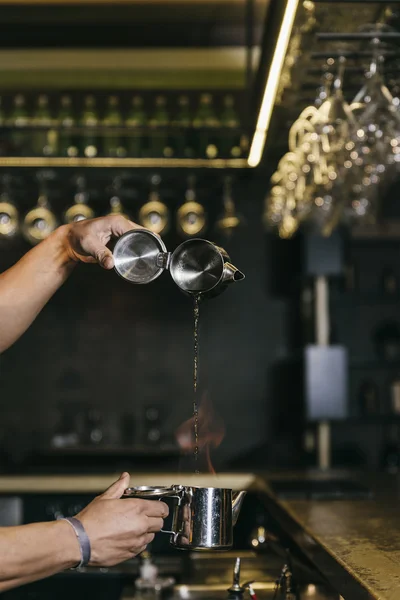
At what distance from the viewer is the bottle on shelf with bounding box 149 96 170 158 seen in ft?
10.6

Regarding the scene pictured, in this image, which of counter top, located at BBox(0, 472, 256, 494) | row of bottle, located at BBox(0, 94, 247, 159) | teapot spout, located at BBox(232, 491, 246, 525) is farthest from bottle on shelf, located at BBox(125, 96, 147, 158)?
teapot spout, located at BBox(232, 491, 246, 525)

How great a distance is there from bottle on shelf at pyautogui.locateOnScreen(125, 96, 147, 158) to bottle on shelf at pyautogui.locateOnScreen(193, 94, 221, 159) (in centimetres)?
24

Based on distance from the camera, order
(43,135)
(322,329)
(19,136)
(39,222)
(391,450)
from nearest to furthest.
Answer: (39,222) → (19,136) → (43,135) → (322,329) → (391,450)

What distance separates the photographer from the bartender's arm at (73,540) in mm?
1096

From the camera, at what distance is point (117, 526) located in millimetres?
1115

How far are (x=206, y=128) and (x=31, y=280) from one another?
5.80 ft

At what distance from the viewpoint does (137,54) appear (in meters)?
4.54

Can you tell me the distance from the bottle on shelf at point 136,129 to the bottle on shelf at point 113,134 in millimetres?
47

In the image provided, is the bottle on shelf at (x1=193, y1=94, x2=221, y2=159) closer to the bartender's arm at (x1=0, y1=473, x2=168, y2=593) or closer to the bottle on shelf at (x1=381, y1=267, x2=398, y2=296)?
the bottle on shelf at (x1=381, y1=267, x2=398, y2=296)

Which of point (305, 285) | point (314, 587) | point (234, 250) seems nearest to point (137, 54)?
point (234, 250)

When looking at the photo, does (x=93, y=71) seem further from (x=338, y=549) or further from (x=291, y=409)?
(x=338, y=549)

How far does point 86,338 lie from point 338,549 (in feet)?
11.6

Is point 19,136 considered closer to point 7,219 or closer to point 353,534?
Answer: point 7,219

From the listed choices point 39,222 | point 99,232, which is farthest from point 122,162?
point 99,232
